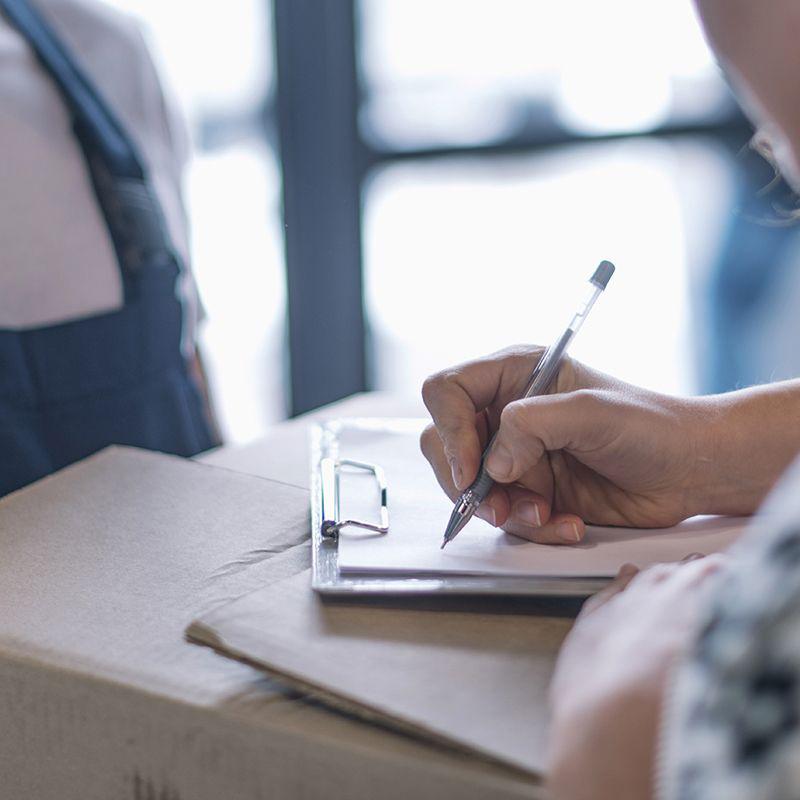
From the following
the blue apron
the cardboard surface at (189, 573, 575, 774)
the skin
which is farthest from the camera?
the blue apron

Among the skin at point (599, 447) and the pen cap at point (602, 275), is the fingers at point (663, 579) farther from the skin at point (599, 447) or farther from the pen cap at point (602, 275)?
the pen cap at point (602, 275)

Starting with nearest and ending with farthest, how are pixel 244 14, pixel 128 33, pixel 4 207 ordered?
pixel 4 207
pixel 128 33
pixel 244 14

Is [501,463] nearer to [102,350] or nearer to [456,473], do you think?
[456,473]

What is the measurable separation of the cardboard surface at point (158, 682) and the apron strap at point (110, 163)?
1.01 ft

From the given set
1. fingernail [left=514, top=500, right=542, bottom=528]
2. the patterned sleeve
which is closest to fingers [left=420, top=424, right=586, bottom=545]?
fingernail [left=514, top=500, right=542, bottom=528]

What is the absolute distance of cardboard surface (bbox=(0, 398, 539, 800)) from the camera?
395mm

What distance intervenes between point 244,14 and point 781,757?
1858mm

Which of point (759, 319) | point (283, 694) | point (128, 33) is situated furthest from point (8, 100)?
point (759, 319)

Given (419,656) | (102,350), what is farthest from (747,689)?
(102,350)

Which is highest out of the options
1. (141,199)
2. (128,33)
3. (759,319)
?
(128,33)

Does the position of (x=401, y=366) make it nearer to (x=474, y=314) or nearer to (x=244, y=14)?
(x=474, y=314)

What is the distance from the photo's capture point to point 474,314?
1883 millimetres

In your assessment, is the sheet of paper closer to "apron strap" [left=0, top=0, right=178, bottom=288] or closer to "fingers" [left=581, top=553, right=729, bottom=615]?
"fingers" [left=581, top=553, right=729, bottom=615]

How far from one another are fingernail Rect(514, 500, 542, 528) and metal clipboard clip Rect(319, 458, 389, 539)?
8 cm
